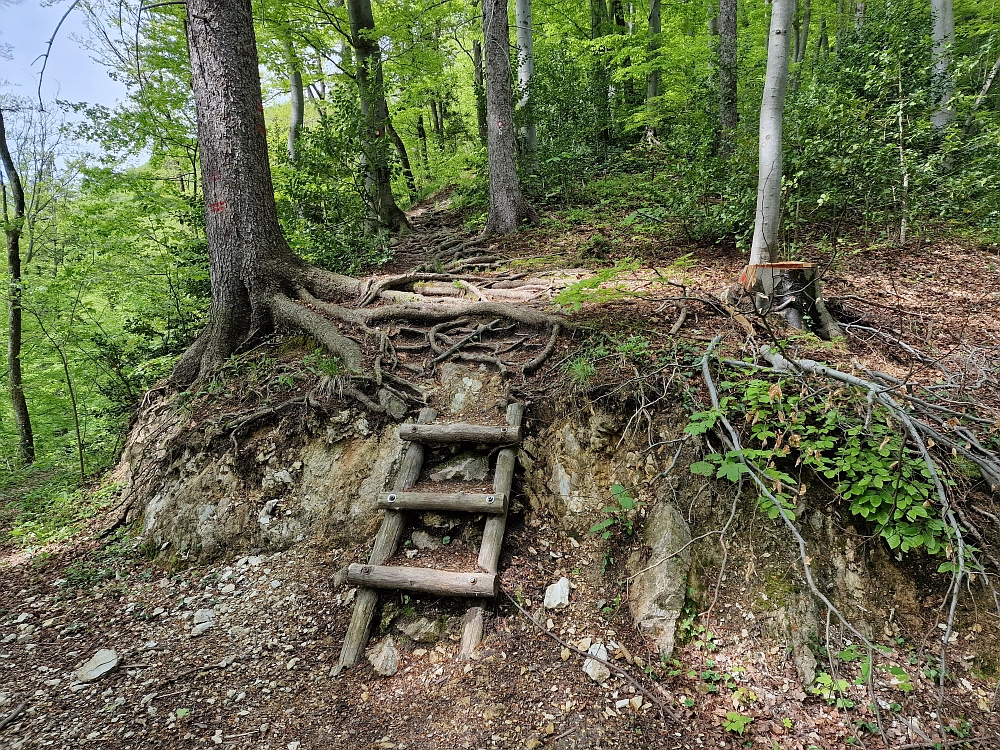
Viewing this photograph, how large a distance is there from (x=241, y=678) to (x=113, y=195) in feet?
29.1

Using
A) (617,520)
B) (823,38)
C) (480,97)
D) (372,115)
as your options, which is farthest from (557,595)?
(823,38)

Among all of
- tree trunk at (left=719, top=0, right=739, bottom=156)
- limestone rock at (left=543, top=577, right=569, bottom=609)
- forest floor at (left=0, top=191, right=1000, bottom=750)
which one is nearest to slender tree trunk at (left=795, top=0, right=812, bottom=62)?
tree trunk at (left=719, top=0, right=739, bottom=156)

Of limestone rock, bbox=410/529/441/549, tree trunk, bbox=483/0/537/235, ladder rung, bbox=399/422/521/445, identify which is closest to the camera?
limestone rock, bbox=410/529/441/549

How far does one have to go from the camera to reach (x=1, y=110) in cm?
1024

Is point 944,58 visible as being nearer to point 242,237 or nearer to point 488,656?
point 242,237

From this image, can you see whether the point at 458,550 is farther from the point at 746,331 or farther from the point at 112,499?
the point at 112,499

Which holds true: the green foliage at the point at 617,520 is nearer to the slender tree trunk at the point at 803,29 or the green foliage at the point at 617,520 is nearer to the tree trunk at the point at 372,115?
the tree trunk at the point at 372,115

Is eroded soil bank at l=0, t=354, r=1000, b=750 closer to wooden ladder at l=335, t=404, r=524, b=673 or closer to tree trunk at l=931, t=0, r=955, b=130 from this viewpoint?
wooden ladder at l=335, t=404, r=524, b=673

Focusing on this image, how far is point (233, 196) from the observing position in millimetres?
5305

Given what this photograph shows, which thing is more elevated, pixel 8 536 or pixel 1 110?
pixel 1 110

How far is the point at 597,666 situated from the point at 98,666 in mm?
3335

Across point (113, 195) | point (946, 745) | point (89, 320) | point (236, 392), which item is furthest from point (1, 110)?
point (946, 745)

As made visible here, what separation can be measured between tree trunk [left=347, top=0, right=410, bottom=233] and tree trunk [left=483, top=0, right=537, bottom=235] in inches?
82.9

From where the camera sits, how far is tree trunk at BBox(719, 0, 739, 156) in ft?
28.8
